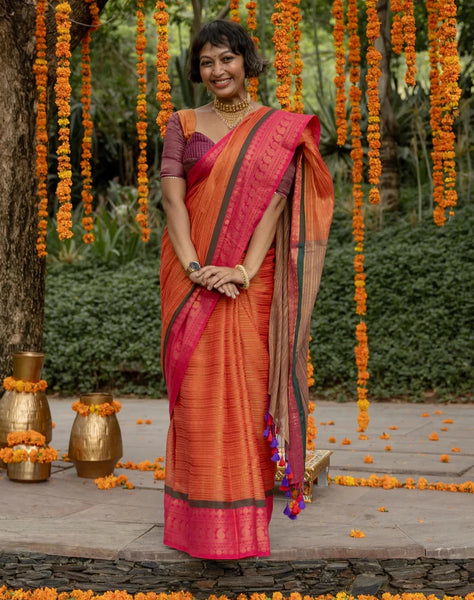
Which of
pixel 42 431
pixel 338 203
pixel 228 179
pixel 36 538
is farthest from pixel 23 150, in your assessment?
pixel 338 203

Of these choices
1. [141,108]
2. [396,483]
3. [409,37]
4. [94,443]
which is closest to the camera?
[409,37]

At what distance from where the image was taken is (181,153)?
3080 mm

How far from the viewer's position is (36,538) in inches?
122

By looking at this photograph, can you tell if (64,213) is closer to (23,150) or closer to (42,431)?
(23,150)

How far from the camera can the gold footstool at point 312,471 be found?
3.62m

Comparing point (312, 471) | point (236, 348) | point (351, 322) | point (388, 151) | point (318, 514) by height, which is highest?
point (388, 151)

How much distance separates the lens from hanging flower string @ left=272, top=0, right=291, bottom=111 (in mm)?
3197

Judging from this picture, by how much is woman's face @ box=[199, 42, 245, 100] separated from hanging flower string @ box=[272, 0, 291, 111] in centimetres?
20

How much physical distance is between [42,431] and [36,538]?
1.10 metres

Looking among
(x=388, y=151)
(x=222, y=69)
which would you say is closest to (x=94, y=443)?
(x=222, y=69)

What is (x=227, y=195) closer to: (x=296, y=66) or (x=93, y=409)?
(x=296, y=66)

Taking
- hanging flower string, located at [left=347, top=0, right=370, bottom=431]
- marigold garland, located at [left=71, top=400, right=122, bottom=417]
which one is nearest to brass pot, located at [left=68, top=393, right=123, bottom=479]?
marigold garland, located at [left=71, top=400, right=122, bottom=417]

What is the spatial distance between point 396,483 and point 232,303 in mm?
1550

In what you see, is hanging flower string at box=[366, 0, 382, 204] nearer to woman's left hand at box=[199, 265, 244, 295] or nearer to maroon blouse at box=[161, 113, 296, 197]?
maroon blouse at box=[161, 113, 296, 197]
